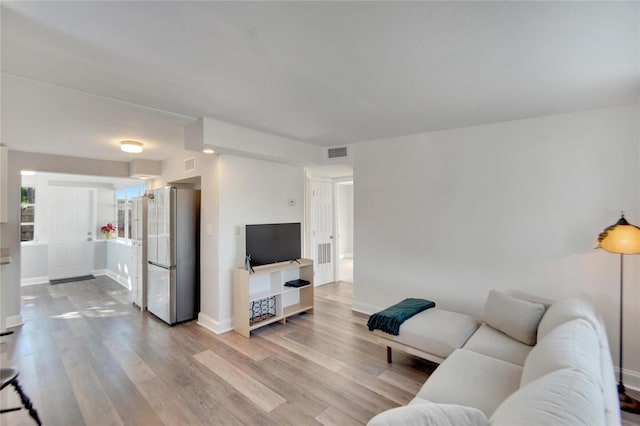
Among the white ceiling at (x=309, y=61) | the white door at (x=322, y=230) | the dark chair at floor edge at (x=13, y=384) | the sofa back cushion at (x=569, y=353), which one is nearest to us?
the sofa back cushion at (x=569, y=353)

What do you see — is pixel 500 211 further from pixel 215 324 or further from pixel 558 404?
pixel 215 324

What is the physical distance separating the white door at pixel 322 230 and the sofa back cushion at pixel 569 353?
14.0 ft

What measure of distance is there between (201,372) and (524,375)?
8.70 ft

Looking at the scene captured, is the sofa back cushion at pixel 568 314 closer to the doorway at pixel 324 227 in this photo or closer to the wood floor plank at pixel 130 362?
the wood floor plank at pixel 130 362

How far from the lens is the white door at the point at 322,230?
570cm

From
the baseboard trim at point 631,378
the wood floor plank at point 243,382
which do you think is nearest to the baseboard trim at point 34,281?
the wood floor plank at point 243,382

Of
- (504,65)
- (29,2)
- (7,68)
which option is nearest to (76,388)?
(7,68)

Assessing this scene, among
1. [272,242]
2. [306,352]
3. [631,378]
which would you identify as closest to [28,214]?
[272,242]

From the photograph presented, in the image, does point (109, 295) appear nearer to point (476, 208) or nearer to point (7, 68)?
point (7, 68)

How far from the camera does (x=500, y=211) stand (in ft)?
10.4

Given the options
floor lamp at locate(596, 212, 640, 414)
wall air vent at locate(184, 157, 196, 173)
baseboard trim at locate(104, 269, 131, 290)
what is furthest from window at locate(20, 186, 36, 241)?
floor lamp at locate(596, 212, 640, 414)

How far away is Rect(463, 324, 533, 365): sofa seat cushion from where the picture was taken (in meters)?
2.12

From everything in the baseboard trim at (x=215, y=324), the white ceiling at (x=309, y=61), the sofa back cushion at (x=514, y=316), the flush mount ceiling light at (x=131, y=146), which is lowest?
the baseboard trim at (x=215, y=324)

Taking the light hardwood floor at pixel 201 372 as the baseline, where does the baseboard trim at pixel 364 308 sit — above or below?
above
